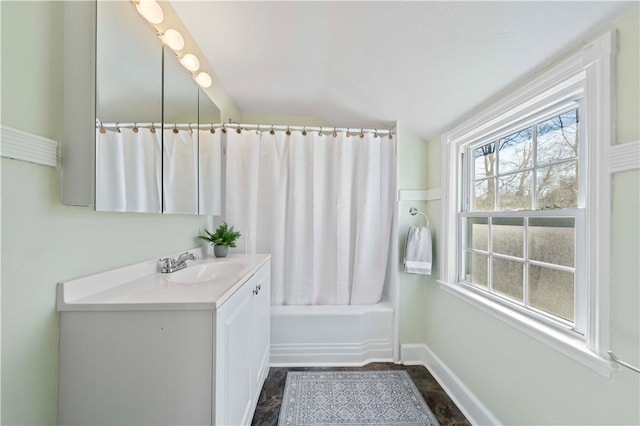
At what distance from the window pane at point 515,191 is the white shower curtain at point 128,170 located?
1.86m

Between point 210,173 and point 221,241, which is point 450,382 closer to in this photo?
point 221,241

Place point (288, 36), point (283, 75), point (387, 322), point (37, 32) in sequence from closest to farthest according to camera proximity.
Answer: point (37, 32) < point (288, 36) < point (283, 75) < point (387, 322)

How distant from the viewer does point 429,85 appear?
1512 millimetres

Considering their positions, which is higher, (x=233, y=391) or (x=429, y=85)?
(x=429, y=85)

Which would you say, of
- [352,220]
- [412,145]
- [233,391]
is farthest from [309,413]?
[412,145]

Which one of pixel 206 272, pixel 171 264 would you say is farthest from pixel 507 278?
pixel 171 264

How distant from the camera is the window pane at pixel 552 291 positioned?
1075mm

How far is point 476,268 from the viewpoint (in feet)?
5.46

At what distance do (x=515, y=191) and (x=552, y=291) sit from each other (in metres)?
0.52

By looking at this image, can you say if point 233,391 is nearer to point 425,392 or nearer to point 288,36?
point 425,392

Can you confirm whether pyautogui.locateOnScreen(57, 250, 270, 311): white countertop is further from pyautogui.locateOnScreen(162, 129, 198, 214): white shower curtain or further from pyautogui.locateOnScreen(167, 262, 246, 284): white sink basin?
pyautogui.locateOnScreen(162, 129, 198, 214): white shower curtain

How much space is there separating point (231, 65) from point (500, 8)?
1550 mm

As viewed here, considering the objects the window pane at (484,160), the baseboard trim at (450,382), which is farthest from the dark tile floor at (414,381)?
the window pane at (484,160)

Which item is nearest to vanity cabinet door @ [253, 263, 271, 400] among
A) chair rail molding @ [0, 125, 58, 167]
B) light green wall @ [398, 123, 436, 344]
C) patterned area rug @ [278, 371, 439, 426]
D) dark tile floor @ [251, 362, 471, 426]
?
dark tile floor @ [251, 362, 471, 426]
